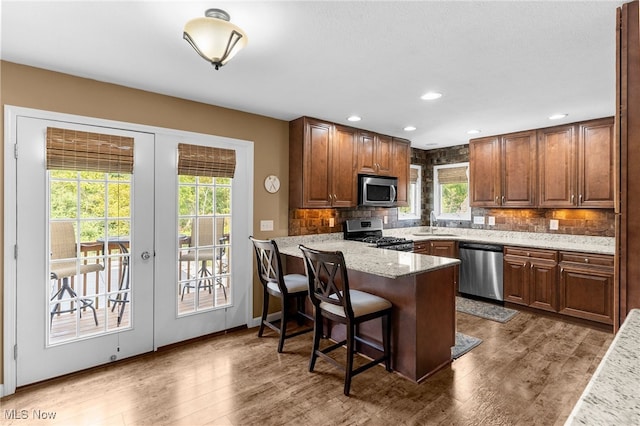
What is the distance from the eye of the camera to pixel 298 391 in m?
2.33

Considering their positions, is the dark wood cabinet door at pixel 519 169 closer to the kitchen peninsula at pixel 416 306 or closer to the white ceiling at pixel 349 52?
the white ceiling at pixel 349 52

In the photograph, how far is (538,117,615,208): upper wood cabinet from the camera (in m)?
3.66

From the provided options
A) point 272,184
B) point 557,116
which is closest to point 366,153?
point 272,184

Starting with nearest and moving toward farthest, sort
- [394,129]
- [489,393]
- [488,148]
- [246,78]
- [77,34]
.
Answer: [77,34] → [489,393] → [246,78] → [394,129] → [488,148]

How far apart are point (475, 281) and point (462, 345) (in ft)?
5.48

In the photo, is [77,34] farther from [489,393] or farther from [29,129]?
[489,393]

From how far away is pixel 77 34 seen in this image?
76.6 inches

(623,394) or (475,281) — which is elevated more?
(623,394)

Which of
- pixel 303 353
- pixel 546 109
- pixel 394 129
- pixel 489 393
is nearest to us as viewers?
pixel 489 393

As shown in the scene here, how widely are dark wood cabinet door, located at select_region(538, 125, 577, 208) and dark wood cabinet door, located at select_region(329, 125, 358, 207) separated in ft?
7.88

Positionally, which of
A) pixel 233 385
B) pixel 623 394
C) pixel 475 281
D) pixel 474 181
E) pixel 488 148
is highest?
pixel 488 148

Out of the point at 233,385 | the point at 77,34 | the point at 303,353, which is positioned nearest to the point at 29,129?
the point at 77,34

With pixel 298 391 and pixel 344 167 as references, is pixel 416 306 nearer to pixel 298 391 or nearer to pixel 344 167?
pixel 298 391

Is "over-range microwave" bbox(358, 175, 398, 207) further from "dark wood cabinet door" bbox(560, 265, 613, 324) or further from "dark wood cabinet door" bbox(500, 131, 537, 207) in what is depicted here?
"dark wood cabinet door" bbox(560, 265, 613, 324)
